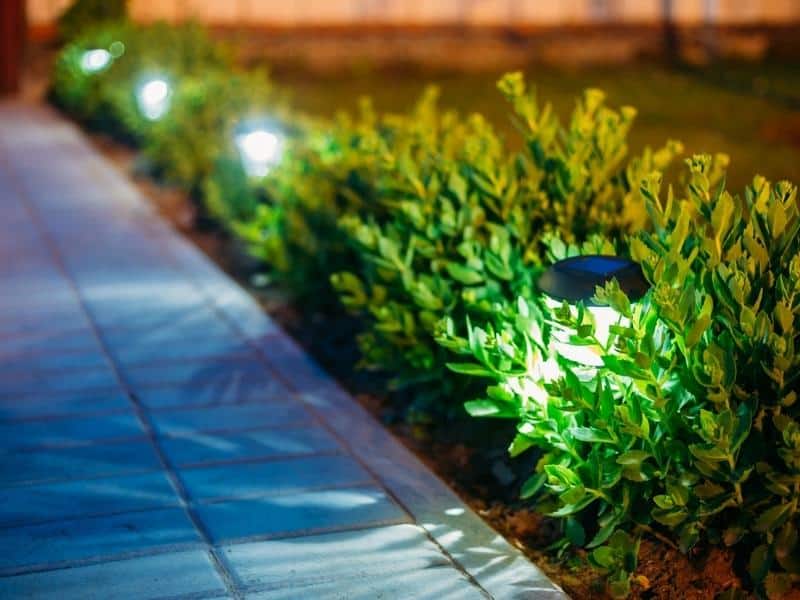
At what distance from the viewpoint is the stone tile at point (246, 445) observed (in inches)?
202

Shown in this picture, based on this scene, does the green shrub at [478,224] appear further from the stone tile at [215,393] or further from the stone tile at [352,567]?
the stone tile at [352,567]

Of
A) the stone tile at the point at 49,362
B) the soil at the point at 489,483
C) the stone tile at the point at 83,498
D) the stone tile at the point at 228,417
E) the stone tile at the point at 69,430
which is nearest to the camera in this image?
the soil at the point at 489,483

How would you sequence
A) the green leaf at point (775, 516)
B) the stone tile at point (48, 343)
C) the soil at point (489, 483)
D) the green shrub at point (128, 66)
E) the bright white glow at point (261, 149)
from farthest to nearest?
the green shrub at point (128, 66), the bright white glow at point (261, 149), the stone tile at point (48, 343), the soil at point (489, 483), the green leaf at point (775, 516)

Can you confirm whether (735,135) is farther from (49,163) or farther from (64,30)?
(64,30)

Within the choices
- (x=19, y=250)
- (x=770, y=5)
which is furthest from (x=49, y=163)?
(x=770, y=5)

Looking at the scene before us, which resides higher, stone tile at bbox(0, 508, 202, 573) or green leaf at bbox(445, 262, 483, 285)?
green leaf at bbox(445, 262, 483, 285)

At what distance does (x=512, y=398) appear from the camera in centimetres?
431

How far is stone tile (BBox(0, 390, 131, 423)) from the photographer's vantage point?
18.4 feet

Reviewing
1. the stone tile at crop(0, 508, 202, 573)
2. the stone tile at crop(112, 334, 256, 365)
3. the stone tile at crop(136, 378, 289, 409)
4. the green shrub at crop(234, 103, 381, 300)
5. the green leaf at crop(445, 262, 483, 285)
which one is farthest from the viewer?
the green shrub at crop(234, 103, 381, 300)

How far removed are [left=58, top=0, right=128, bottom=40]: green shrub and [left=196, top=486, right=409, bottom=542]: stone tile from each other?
1229cm

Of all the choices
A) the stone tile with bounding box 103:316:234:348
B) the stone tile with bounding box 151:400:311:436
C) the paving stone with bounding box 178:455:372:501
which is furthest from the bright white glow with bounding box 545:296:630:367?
the stone tile with bounding box 103:316:234:348

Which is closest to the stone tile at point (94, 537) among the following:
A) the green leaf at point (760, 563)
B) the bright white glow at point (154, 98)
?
the green leaf at point (760, 563)

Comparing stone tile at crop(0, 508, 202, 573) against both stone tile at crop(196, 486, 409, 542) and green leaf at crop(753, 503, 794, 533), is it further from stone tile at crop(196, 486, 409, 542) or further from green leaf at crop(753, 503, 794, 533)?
green leaf at crop(753, 503, 794, 533)

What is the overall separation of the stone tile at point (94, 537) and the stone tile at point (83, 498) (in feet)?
0.22
